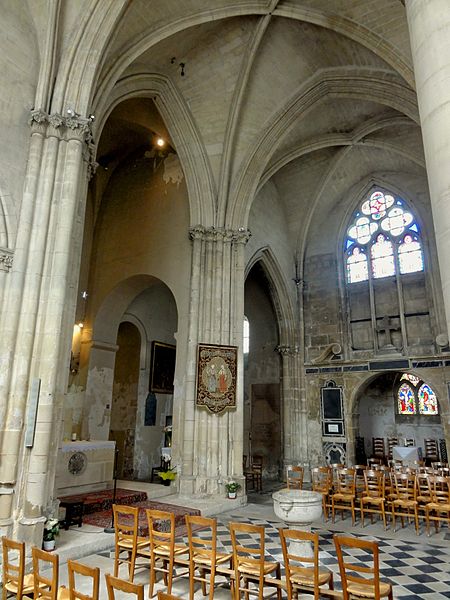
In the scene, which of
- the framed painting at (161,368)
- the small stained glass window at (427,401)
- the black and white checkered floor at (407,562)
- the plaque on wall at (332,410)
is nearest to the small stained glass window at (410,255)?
the plaque on wall at (332,410)

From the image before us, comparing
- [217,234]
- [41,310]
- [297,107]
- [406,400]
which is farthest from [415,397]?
[41,310]

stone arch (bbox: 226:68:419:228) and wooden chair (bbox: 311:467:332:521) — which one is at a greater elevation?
stone arch (bbox: 226:68:419:228)

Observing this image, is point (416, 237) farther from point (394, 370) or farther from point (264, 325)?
point (264, 325)

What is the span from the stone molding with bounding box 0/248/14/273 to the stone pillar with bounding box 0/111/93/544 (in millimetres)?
214

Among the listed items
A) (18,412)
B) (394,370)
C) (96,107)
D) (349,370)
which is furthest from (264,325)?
(18,412)

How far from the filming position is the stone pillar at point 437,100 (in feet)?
11.3

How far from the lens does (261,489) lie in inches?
543

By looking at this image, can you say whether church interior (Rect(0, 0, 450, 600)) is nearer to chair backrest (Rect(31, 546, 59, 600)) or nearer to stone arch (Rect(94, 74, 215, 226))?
stone arch (Rect(94, 74, 215, 226))

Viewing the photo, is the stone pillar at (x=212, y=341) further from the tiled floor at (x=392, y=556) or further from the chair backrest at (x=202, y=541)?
the chair backrest at (x=202, y=541)

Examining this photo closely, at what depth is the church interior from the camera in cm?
695

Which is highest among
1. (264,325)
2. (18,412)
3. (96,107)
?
(96,107)

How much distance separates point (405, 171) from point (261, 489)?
1251 cm

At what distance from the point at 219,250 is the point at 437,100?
9095mm

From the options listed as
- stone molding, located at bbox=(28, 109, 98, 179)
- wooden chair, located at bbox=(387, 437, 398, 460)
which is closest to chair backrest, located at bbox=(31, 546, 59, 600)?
stone molding, located at bbox=(28, 109, 98, 179)
